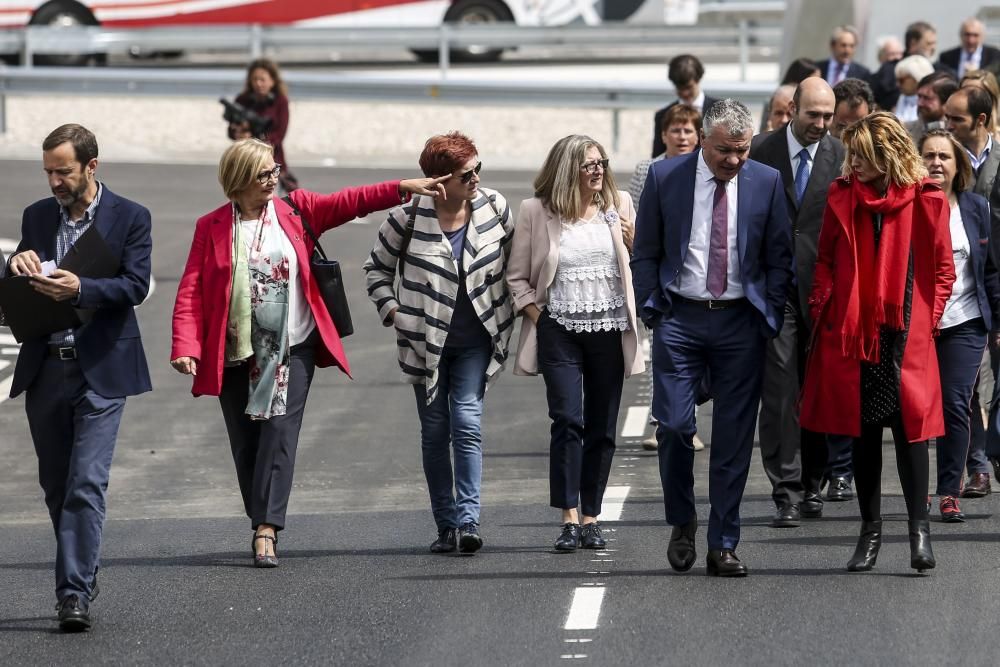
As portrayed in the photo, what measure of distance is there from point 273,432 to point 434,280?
3.18ft

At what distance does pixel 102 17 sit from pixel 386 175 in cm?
1055

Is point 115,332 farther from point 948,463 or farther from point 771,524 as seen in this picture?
point 948,463

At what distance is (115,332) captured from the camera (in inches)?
308

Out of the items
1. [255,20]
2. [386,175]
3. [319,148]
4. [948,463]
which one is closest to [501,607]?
[948,463]

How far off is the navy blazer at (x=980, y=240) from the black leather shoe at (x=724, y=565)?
1816mm

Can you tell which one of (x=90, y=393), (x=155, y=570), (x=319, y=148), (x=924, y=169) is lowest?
(x=319, y=148)

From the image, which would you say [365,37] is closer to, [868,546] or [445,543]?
[445,543]

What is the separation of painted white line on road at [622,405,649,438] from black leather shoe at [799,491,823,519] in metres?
2.44

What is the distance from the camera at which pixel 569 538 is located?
8.80 m

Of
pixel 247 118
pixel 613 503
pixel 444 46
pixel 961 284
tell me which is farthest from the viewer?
pixel 444 46

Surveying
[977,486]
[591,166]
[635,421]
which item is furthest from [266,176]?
[635,421]

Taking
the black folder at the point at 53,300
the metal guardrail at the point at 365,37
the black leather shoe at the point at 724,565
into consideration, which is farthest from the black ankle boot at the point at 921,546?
the metal guardrail at the point at 365,37

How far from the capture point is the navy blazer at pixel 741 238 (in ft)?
26.9

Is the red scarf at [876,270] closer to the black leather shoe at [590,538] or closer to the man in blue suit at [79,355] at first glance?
the black leather shoe at [590,538]
